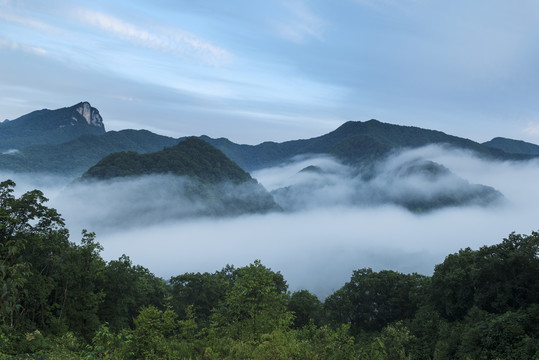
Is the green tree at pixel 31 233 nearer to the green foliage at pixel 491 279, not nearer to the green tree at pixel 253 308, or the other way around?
the green tree at pixel 253 308

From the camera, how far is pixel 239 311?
18531 millimetres

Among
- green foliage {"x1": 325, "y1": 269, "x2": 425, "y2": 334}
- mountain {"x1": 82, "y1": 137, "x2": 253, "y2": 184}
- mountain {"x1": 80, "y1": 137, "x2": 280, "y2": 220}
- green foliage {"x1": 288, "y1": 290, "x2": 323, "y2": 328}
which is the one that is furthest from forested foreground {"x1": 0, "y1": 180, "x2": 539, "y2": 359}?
mountain {"x1": 82, "y1": 137, "x2": 253, "y2": 184}

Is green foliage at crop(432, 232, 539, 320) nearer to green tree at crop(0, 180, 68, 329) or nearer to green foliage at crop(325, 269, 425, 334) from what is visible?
green foliage at crop(325, 269, 425, 334)

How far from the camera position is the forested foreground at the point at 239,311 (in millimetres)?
12703

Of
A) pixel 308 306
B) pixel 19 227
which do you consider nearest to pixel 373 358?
pixel 19 227

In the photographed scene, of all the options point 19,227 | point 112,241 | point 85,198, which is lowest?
point 112,241

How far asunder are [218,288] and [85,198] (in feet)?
540

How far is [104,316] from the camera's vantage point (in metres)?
32.6

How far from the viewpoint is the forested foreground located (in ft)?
41.7

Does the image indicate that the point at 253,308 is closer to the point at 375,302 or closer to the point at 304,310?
the point at 304,310

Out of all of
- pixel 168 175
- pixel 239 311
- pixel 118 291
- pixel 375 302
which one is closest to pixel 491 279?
pixel 375 302

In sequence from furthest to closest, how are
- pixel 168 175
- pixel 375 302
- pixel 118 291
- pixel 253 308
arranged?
pixel 168 175 < pixel 375 302 < pixel 118 291 < pixel 253 308

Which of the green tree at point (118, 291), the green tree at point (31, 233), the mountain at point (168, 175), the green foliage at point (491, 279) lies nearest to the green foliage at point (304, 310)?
the green foliage at point (491, 279)

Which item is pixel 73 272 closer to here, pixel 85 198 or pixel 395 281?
pixel 395 281
